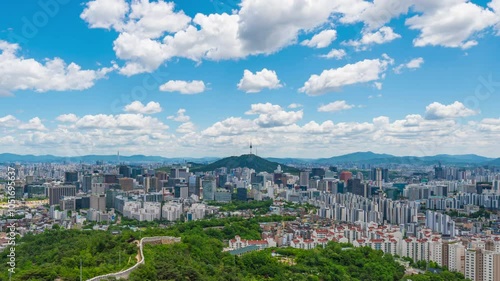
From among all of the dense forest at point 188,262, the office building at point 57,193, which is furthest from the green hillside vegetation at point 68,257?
the office building at point 57,193

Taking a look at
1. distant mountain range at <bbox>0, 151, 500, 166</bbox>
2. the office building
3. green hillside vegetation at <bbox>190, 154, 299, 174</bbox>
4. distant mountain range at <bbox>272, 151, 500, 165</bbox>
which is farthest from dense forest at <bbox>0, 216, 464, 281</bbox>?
distant mountain range at <bbox>272, 151, 500, 165</bbox>

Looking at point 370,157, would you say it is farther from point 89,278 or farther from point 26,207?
point 89,278

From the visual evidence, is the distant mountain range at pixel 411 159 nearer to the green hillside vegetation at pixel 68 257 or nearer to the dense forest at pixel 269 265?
the dense forest at pixel 269 265

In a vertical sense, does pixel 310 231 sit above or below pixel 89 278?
below

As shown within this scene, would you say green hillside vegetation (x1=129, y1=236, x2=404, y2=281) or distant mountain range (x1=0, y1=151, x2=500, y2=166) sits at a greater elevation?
distant mountain range (x1=0, y1=151, x2=500, y2=166)

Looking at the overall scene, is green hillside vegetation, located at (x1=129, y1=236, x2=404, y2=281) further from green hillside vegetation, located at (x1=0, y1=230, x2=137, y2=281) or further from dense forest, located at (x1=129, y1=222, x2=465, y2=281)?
green hillside vegetation, located at (x1=0, y1=230, x2=137, y2=281)

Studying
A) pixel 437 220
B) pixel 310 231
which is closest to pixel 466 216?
pixel 437 220
